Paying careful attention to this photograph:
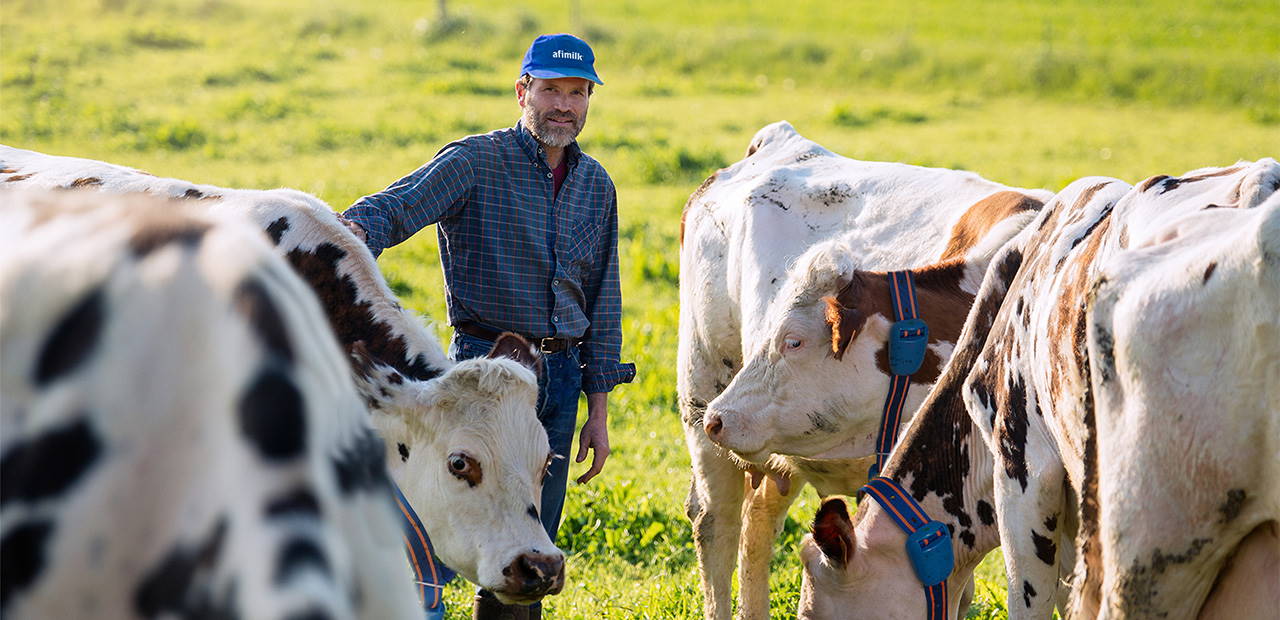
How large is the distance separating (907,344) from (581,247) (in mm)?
1339

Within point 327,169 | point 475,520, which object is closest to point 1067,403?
point 475,520

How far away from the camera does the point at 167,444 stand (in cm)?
128

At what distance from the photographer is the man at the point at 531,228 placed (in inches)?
190

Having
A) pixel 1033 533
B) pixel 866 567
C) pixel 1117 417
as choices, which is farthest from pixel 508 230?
pixel 1117 417

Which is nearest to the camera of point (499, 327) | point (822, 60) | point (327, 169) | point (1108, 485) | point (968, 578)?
point (1108, 485)

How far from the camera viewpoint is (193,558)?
1254 millimetres

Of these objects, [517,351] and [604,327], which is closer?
[517,351]

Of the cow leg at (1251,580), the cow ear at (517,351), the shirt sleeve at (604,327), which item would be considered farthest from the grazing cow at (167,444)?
the shirt sleeve at (604,327)

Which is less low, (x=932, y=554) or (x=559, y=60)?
(x=559, y=60)

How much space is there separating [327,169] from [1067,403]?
12.8 metres

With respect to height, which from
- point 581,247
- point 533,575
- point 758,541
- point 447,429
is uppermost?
point 581,247

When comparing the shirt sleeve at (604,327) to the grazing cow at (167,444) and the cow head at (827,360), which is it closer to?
the cow head at (827,360)

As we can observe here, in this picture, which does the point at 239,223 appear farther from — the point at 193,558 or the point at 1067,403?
the point at 1067,403

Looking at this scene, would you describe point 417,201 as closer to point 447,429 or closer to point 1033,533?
point 447,429
